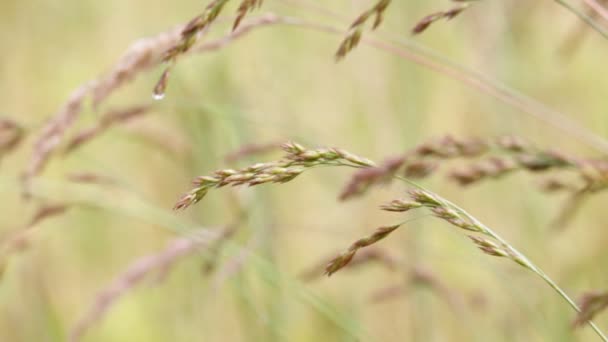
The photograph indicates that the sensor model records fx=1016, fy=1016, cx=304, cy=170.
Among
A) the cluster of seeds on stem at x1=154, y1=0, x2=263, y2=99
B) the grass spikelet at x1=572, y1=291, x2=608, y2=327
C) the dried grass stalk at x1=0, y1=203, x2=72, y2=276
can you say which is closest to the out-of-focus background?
the dried grass stalk at x1=0, y1=203, x2=72, y2=276

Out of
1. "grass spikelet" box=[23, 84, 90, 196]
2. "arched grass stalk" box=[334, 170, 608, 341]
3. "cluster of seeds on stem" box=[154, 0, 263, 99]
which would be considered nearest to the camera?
"arched grass stalk" box=[334, 170, 608, 341]

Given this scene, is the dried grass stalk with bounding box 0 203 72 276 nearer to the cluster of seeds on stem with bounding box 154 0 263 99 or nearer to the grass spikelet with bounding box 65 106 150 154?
the grass spikelet with bounding box 65 106 150 154

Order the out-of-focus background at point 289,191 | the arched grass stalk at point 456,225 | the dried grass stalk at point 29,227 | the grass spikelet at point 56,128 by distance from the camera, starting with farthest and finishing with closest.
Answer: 1. the out-of-focus background at point 289,191
2. the dried grass stalk at point 29,227
3. the grass spikelet at point 56,128
4. the arched grass stalk at point 456,225

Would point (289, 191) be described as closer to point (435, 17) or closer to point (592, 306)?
point (435, 17)

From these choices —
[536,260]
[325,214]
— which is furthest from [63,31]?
[536,260]

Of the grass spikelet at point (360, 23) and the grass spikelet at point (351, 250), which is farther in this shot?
the grass spikelet at point (360, 23)

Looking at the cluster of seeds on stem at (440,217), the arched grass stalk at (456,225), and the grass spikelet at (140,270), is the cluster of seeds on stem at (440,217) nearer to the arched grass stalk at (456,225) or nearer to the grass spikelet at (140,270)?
the arched grass stalk at (456,225)

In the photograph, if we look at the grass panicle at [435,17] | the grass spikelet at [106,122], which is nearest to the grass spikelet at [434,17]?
the grass panicle at [435,17]

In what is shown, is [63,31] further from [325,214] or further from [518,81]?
[518,81]
